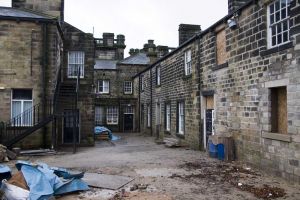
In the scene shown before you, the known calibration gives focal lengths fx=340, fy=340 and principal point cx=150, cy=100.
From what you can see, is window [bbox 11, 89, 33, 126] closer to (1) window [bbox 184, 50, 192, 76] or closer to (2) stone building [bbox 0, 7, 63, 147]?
(2) stone building [bbox 0, 7, 63, 147]

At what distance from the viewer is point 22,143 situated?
54.6 ft

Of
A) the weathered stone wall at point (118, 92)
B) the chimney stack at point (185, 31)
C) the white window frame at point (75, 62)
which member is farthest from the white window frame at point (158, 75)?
the weathered stone wall at point (118, 92)

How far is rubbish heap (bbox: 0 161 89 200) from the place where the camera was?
7370mm

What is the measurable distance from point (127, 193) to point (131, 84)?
28966 mm

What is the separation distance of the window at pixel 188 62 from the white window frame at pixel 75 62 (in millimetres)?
6932

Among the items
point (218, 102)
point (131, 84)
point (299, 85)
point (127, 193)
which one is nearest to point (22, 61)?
point (218, 102)

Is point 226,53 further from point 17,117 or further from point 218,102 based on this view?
point 17,117

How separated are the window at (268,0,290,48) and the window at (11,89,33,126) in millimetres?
11823

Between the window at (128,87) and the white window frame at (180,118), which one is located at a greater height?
the window at (128,87)

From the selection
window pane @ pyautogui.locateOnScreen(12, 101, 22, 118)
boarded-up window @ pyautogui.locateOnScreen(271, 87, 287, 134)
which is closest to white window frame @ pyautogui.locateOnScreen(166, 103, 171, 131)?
window pane @ pyautogui.locateOnScreen(12, 101, 22, 118)

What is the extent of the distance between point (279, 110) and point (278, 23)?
9.03ft

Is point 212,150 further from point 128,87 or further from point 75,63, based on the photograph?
point 128,87

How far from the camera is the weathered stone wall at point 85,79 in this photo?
71.4 ft

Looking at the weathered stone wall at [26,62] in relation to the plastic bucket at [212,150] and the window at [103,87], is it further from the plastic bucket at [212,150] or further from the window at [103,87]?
the window at [103,87]
